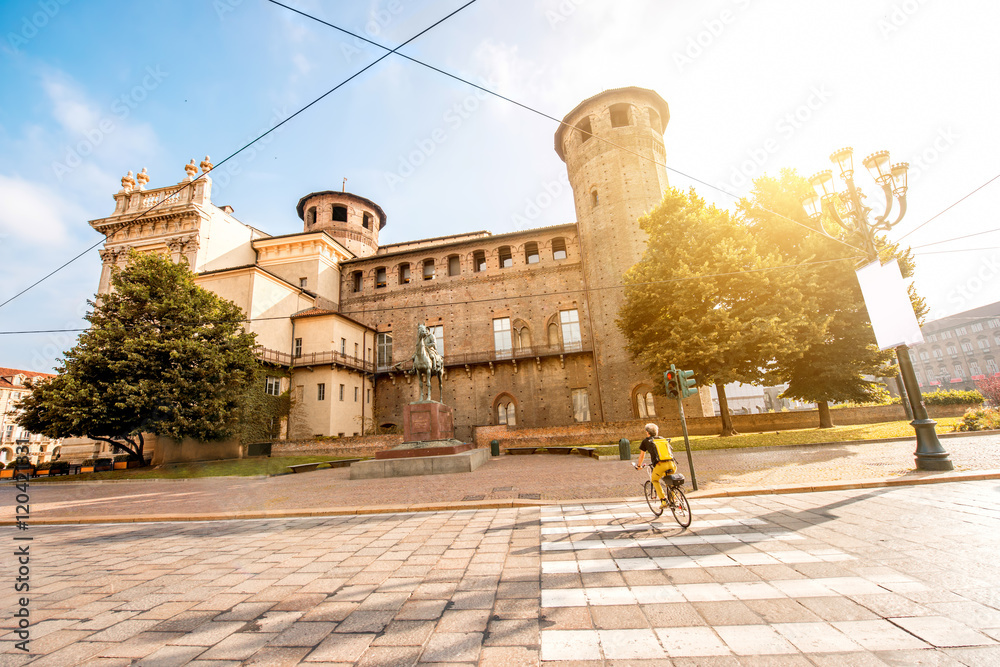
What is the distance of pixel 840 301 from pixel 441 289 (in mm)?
23619

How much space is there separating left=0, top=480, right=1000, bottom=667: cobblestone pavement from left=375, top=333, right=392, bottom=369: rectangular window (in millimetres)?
25311

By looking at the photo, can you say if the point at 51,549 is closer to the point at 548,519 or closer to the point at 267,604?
the point at 267,604

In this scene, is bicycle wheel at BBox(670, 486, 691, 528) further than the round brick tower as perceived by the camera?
No

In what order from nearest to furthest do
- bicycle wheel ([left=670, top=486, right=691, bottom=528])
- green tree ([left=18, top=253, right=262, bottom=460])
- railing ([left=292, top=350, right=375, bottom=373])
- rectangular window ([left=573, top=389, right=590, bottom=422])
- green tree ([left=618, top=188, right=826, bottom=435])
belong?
bicycle wheel ([left=670, top=486, right=691, bottom=528])
green tree ([left=618, top=188, right=826, bottom=435])
green tree ([left=18, top=253, right=262, bottom=460])
railing ([left=292, top=350, right=375, bottom=373])
rectangular window ([left=573, top=389, right=590, bottom=422])

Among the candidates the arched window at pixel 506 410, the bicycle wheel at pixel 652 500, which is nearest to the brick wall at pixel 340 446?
the arched window at pixel 506 410

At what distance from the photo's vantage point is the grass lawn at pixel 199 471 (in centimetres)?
1712

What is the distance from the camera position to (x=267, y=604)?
3.42 m

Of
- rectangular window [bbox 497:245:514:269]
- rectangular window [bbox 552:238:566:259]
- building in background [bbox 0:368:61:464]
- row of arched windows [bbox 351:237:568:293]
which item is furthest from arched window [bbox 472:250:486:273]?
Result: building in background [bbox 0:368:61:464]

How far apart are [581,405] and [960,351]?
7124cm

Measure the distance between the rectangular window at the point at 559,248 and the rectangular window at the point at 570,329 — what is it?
14.3 ft

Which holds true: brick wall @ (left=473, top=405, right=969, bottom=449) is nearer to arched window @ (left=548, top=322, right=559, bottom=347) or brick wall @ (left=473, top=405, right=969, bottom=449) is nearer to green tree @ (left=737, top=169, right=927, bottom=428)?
green tree @ (left=737, top=169, right=927, bottom=428)

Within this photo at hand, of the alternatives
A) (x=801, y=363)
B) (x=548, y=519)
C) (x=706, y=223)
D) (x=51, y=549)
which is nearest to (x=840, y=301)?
(x=801, y=363)

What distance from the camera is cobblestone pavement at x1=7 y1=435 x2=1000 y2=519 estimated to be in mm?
8398

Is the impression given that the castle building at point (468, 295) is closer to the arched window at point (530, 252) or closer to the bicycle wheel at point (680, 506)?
the arched window at point (530, 252)
